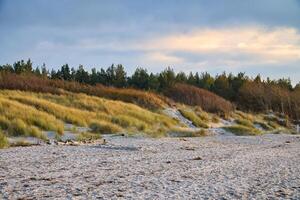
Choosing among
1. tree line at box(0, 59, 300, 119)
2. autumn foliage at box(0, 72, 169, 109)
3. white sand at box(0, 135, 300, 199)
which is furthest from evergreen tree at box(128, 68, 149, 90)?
white sand at box(0, 135, 300, 199)

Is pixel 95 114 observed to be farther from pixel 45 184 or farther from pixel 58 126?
pixel 45 184

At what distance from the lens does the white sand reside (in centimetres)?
843

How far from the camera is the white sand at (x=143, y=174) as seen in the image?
843 cm

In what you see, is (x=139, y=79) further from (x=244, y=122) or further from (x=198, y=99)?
(x=244, y=122)

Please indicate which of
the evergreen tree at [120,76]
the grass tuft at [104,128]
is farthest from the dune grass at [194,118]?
the evergreen tree at [120,76]

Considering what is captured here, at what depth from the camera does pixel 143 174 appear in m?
10.3

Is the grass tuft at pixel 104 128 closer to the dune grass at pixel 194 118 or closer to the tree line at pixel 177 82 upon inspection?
the dune grass at pixel 194 118

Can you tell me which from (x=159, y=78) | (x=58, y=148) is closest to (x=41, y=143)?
(x=58, y=148)

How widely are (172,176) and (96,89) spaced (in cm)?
2627

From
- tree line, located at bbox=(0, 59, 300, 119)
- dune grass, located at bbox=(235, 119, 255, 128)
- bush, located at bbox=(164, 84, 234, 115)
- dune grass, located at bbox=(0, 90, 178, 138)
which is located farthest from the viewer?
tree line, located at bbox=(0, 59, 300, 119)

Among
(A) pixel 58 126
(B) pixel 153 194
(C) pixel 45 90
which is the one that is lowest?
(B) pixel 153 194

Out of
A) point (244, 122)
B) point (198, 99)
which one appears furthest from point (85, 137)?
point (198, 99)

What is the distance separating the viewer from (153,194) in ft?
27.1

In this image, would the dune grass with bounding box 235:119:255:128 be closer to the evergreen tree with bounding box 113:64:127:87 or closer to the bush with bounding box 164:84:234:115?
the bush with bounding box 164:84:234:115
